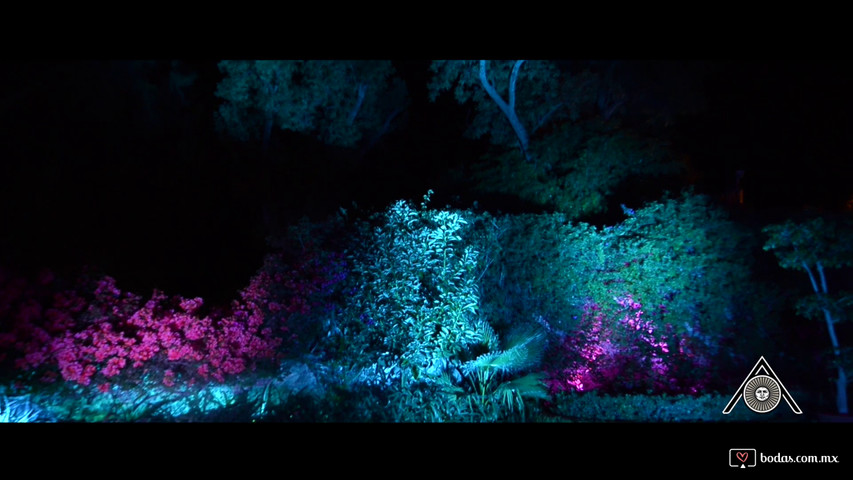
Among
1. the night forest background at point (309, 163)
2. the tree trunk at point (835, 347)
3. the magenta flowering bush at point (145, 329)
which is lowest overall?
the magenta flowering bush at point (145, 329)

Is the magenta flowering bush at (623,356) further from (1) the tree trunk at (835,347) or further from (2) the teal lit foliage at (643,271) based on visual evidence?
(1) the tree trunk at (835,347)

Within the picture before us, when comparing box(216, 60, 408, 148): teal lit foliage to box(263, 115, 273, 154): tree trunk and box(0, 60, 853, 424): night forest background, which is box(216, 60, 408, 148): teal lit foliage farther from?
box(0, 60, 853, 424): night forest background

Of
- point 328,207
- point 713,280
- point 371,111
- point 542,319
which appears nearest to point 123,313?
point 328,207

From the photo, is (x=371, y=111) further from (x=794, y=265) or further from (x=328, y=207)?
(x=794, y=265)

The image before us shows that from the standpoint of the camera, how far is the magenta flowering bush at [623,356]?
25.3 ft

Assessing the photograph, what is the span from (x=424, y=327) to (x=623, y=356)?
2774mm

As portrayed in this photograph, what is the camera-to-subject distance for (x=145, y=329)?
7.32 metres

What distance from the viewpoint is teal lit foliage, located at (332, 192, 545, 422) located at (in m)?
6.98


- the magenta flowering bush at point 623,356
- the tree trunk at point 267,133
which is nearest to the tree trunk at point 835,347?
the magenta flowering bush at point 623,356

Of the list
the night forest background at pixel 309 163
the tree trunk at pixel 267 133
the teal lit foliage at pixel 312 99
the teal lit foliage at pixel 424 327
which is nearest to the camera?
the teal lit foliage at pixel 424 327

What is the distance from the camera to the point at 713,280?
25.3 ft

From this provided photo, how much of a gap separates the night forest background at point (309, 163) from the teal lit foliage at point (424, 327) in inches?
40.6

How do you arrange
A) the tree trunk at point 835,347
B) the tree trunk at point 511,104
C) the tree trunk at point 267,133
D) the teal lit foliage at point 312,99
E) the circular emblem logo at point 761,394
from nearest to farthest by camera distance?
1. the circular emblem logo at point 761,394
2. the tree trunk at point 835,347
3. the tree trunk at point 511,104
4. the teal lit foliage at point 312,99
5. the tree trunk at point 267,133

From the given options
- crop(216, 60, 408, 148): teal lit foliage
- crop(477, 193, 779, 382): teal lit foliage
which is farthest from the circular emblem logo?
crop(216, 60, 408, 148): teal lit foliage
